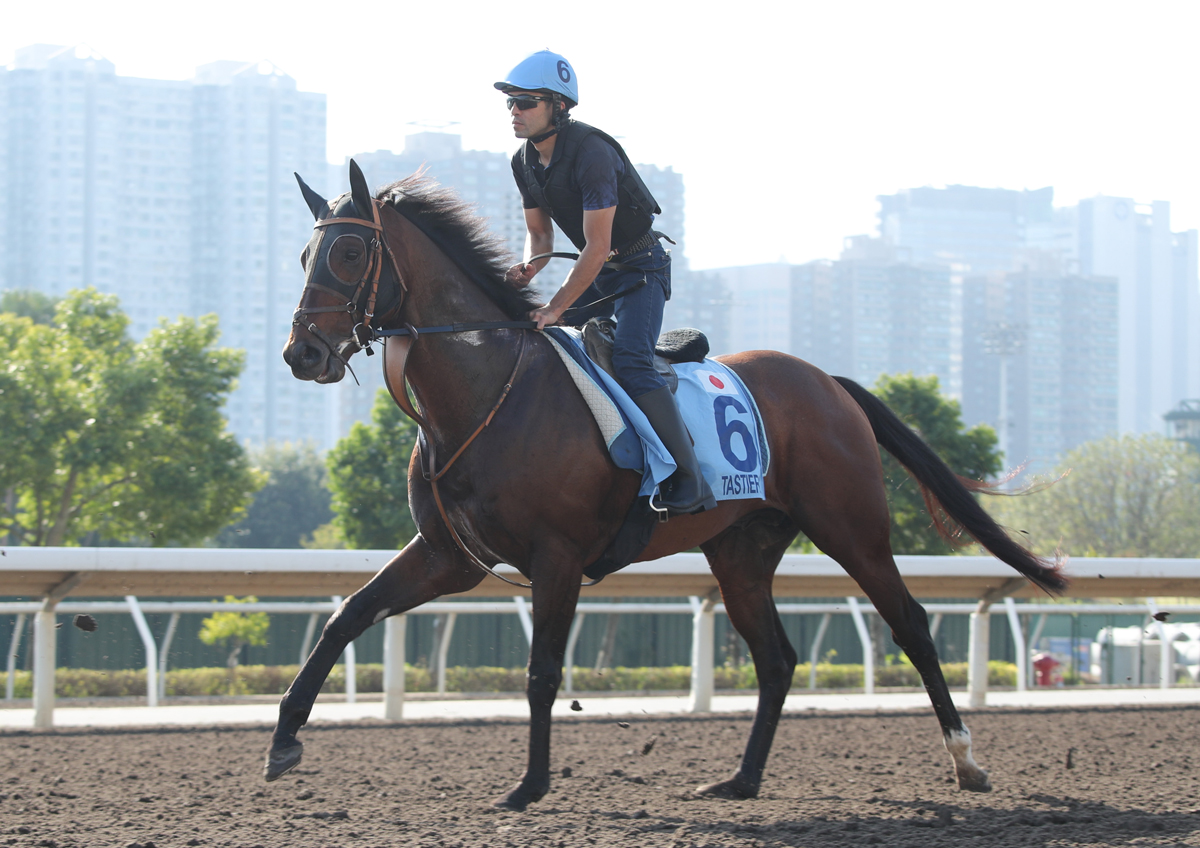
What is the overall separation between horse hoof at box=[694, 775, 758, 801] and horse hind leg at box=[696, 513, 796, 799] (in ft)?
0.94

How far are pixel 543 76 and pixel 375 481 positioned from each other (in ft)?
65.8

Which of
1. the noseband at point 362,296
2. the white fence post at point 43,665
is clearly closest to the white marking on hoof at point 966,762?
the noseband at point 362,296

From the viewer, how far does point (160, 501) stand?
914 inches

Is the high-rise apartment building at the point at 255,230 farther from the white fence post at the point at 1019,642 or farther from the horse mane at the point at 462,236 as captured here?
the horse mane at the point at 462,236

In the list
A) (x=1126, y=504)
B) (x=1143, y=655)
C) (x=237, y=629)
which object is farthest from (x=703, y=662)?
(x=1126, y=504)

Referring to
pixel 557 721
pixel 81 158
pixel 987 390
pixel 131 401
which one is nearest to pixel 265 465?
pixel 131 401

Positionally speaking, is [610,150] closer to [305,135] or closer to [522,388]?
[522,388]

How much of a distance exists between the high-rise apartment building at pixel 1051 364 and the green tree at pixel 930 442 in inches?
5402

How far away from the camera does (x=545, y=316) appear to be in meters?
4.43

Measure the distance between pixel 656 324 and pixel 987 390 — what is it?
158 metres

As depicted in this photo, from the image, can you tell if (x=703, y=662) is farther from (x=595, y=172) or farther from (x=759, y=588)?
(x=595, y=172)

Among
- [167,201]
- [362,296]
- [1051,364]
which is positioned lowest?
[362,296]

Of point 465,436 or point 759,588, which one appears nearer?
point 465,436

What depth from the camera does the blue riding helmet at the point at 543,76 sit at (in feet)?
14.5
